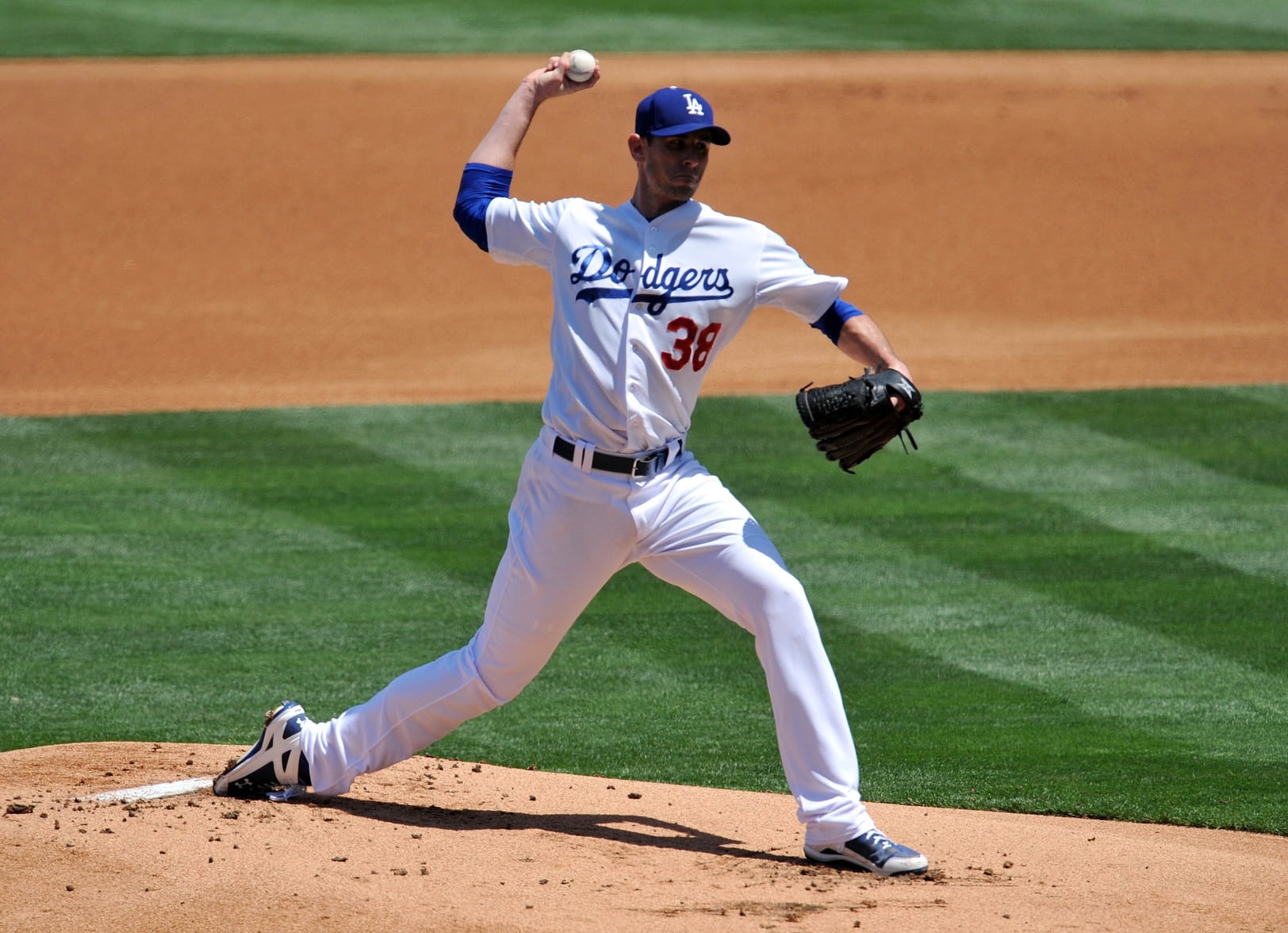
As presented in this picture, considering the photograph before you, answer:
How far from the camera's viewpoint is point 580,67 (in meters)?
4.61

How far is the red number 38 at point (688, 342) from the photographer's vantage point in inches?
170

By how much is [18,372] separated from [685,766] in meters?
7.65

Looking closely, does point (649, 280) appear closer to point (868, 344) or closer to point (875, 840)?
point (868, 344)

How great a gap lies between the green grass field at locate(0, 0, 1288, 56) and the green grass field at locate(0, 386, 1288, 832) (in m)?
11.0

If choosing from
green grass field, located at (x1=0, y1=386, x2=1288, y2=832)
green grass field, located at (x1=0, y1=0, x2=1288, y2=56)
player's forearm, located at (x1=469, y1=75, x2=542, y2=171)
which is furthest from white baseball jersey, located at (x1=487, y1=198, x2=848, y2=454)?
green grass field, located at (x1=0, y1=0, x2=1288, y2=56)

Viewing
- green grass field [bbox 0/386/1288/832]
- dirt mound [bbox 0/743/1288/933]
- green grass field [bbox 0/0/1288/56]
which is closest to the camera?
dirt mound [bbox 0/743/1288/933]

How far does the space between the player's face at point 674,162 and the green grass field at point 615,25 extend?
15903mm

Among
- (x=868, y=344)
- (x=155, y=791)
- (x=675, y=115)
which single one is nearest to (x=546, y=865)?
(x=155, y=791)

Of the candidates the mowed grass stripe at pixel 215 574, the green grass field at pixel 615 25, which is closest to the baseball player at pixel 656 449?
the mowed grass stripe at pixel 215 574

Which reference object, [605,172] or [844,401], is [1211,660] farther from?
[605,172]

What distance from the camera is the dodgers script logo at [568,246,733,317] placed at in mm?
4305

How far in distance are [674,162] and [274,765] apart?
1907mm

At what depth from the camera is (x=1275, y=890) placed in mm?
4219

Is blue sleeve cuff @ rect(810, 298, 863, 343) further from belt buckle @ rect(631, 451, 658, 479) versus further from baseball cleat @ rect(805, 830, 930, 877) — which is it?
baseball cleat @ rect(805, 830, 930, 877)
